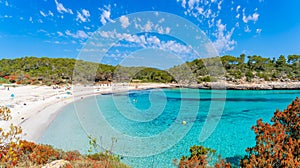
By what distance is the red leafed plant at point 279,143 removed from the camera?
456 cm

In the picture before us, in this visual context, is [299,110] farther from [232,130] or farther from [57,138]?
[57,138]

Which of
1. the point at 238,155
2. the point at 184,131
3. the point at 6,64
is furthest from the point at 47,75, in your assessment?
the point at 238,155

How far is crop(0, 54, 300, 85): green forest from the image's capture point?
56094 mm

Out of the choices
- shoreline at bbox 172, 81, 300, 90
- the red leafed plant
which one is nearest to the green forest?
shoreline at bbox 172, 81, 300, 90

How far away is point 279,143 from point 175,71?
170ft

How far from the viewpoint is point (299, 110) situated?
5.52 metres

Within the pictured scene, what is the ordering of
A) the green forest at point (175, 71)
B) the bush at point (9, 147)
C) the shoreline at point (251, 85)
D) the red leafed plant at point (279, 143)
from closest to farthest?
the bush at point (9, 147), the red leafed plant at point (279, 143), the shoreline at point (251, 85), the green forest at point (175, 71)

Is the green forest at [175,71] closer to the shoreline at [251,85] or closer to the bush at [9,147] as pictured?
the shoreline at [251,85]

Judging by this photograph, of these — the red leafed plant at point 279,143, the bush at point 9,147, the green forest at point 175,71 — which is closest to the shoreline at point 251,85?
the green forest at point 175,71

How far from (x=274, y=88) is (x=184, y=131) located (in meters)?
49.5

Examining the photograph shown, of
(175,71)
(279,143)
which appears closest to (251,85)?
(175,71)

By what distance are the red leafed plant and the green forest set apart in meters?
49.0

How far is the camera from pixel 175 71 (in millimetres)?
56406

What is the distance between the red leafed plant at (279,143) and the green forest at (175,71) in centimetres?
4901
